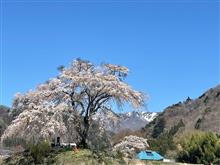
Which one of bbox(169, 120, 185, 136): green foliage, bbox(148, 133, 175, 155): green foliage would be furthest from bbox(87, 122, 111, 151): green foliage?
bbox(169, 120, 185, 136): green foliage

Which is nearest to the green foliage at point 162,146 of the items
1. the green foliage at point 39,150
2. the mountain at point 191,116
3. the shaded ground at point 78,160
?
the shaded ground at point 78,160

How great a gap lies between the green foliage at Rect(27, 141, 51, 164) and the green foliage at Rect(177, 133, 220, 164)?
1555cm

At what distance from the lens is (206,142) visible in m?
42.8

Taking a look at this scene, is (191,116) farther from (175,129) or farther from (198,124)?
(198,124)

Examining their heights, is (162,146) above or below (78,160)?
above

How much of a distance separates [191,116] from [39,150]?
238 feet

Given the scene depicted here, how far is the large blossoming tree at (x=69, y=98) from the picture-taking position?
28.1 metres

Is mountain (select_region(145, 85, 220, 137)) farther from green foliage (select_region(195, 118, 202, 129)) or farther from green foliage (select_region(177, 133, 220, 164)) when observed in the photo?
green foliage (select_region(177, 133, 220, 164))

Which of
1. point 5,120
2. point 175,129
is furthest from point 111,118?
point 175,129

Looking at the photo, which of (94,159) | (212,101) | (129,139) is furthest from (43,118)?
(212,101)

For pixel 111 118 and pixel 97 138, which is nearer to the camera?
pixel 111 118

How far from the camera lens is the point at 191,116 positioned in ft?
323

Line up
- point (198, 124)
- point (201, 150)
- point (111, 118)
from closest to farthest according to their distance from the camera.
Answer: point (111, 118) < point (201, 150) < point (198, 124)

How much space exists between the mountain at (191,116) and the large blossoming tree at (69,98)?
48.3 meters
